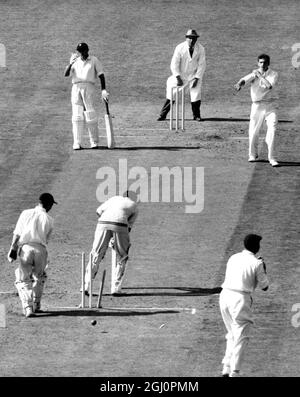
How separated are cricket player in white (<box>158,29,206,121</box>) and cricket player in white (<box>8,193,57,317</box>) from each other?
1355cm

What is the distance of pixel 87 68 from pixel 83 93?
70 cm

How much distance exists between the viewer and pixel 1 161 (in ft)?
139

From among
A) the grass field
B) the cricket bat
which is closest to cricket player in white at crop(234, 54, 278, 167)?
the grass field

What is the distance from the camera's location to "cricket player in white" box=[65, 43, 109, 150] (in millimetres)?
42094

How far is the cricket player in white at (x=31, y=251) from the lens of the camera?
103 ft

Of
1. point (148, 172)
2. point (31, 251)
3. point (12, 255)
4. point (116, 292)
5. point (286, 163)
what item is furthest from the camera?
point (286, 163)

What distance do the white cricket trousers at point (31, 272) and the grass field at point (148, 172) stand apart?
45 centimetres

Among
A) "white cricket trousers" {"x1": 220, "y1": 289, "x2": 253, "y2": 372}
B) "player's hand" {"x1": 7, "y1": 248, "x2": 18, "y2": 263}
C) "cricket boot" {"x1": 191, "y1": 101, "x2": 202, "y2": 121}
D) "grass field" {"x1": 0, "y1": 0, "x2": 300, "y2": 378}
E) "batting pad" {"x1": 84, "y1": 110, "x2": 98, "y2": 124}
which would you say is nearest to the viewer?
"white cricket trousers" {"x1": 220, "y1": 289, "x2": 253, "y2": 372}

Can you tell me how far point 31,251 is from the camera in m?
31.5

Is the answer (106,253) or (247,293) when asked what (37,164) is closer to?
(106,253)

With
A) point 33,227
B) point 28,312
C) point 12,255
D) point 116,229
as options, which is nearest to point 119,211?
point 116,229

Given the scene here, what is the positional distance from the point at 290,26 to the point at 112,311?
74.0 ft

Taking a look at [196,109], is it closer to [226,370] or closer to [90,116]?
[90,116]

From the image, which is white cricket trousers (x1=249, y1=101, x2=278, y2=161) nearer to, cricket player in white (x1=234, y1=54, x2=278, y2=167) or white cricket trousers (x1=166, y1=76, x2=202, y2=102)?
cricket player in white (x1=234, y1=54, x2=278, y2=167)
